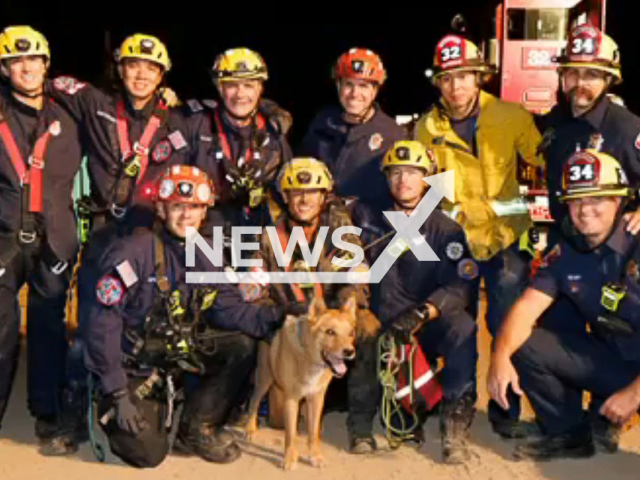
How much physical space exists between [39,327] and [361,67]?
123 inches

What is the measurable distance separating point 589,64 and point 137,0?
69.3 feet

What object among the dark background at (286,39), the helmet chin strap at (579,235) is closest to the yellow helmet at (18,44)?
the helmet chin strap at (579,235)

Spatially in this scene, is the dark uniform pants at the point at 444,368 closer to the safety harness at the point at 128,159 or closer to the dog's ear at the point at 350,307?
the dog's ear at the point at 350,307

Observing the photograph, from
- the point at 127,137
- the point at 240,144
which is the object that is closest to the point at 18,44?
the point at 127,137

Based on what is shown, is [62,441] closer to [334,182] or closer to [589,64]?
[334,182]

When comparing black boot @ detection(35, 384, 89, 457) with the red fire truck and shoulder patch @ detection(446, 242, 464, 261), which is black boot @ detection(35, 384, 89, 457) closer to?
shoulder patch @ detection(446, 242, 464, 261)

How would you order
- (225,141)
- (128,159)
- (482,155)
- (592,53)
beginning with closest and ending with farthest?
(592,53)
(128,159)
(482,155)
(225,141)

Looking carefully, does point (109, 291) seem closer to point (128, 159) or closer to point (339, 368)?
point (128, 159)

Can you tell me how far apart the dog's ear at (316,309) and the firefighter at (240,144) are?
1.18 m

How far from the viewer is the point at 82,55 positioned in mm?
25484

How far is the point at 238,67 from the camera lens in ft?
24.1

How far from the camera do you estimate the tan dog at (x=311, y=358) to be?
6.29 m

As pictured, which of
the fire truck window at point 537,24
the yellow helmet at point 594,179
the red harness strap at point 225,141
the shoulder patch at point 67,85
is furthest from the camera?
the fire truck window at point 537,24

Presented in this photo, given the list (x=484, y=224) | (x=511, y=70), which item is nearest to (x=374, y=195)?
(x=484, y=224)
